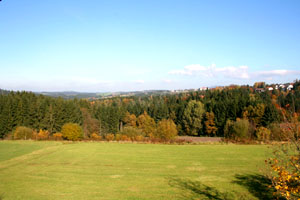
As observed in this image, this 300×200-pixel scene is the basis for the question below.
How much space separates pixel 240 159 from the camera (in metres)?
18.5

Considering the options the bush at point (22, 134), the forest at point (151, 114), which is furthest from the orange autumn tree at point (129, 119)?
the bush at point (22, 134)

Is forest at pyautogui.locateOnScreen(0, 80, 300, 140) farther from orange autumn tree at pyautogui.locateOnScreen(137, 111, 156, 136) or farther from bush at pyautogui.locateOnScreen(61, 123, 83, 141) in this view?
bush at pyautogui.locateOnScreen(61, 123, 83, 141)

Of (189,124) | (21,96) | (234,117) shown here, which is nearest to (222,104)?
(234,117)

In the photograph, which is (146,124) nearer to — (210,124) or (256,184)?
(210,124)

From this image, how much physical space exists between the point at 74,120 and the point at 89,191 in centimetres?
4648

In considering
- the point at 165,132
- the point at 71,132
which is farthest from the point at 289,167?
the point at 71,132

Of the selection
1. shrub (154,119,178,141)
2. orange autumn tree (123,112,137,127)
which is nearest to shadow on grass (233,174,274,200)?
shrub (154,119,178,141)

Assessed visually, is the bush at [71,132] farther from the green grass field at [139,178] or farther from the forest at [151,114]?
the green grass field at [139,178]

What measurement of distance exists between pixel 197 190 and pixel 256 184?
11.1 ft

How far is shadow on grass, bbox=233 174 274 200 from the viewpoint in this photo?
9.77 meters

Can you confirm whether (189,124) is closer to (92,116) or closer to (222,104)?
(222,104)

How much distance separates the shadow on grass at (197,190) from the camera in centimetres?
1004

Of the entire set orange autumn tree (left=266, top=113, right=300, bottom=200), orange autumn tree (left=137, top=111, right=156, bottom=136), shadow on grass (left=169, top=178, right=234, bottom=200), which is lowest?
orange autumn tree (left=137, top=111, right=156, bottom=136)

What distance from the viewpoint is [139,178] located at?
14.1 m
